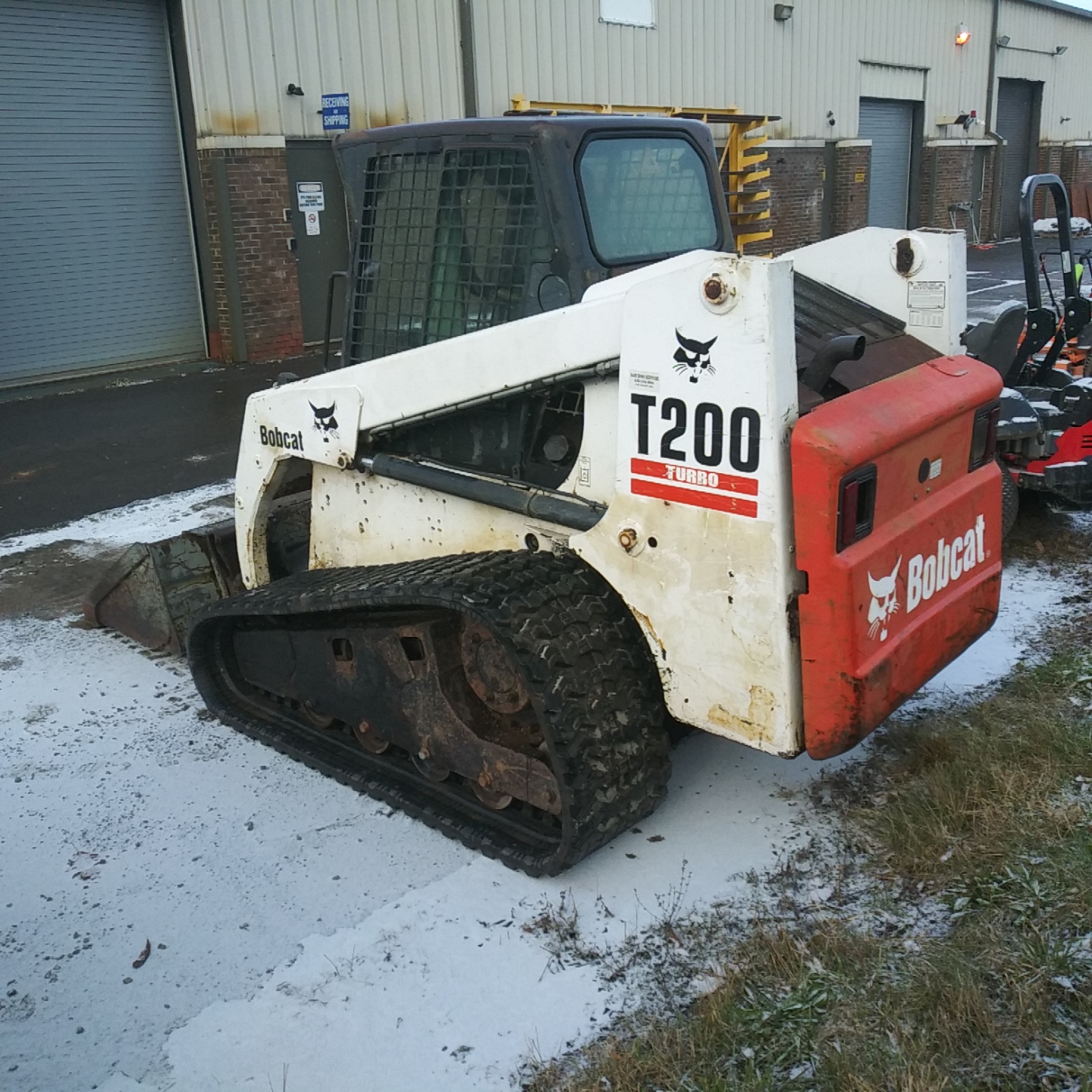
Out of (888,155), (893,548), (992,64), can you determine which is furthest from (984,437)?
(992,64)

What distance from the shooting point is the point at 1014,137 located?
1078 inches

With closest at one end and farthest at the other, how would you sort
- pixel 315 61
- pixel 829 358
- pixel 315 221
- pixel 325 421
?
pixel 829 358
pixel 325 421
pixel 315 61
pixel 315 221

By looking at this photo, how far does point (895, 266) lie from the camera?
3684mm

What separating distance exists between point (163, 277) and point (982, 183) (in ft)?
66.9

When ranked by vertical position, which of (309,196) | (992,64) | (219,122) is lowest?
(309,196)

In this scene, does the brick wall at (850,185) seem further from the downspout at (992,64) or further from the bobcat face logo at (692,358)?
the bobcat face logo at (692,358)

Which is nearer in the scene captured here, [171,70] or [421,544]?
[421,544]

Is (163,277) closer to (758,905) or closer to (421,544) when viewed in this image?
(421,544)

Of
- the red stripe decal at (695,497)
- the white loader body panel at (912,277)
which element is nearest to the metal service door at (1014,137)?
the white loader body panel at (912,277)

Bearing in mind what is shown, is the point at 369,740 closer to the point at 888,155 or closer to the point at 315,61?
the point at 315,61

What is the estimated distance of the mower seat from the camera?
5.57 metres

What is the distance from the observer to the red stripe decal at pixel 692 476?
2693mm

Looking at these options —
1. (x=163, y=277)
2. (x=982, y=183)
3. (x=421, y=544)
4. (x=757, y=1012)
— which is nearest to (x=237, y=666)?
(x=421, y=544)

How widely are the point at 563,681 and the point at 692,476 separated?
64 centimetres
